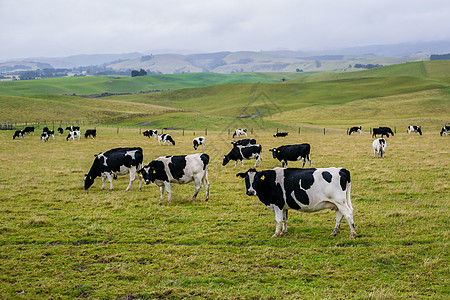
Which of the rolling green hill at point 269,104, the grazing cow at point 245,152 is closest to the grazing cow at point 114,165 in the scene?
the grazing cow at point 245,152

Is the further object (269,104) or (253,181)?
(269,104)

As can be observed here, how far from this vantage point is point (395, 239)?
1018 centimetres

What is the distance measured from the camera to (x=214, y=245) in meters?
10.2

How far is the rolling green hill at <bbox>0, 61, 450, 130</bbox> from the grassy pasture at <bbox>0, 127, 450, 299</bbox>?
4658 centimetres

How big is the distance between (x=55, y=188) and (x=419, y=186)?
18228mm

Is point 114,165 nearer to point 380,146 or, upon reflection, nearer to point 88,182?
point 88,182

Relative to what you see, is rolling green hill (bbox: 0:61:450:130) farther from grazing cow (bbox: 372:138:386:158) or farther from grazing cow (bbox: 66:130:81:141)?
grazing cow (bbox: 372:138:386:158)

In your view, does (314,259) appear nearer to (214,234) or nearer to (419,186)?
(214,234)

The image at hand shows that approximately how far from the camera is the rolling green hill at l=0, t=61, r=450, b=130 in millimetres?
73312

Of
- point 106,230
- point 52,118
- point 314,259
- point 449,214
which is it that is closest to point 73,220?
point 106,230

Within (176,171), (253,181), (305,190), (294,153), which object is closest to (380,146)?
(294,153)

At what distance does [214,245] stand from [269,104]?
106 meters

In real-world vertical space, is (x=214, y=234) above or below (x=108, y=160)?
below

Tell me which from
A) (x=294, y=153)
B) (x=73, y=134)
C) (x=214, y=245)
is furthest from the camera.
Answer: (x=73, y=134)
